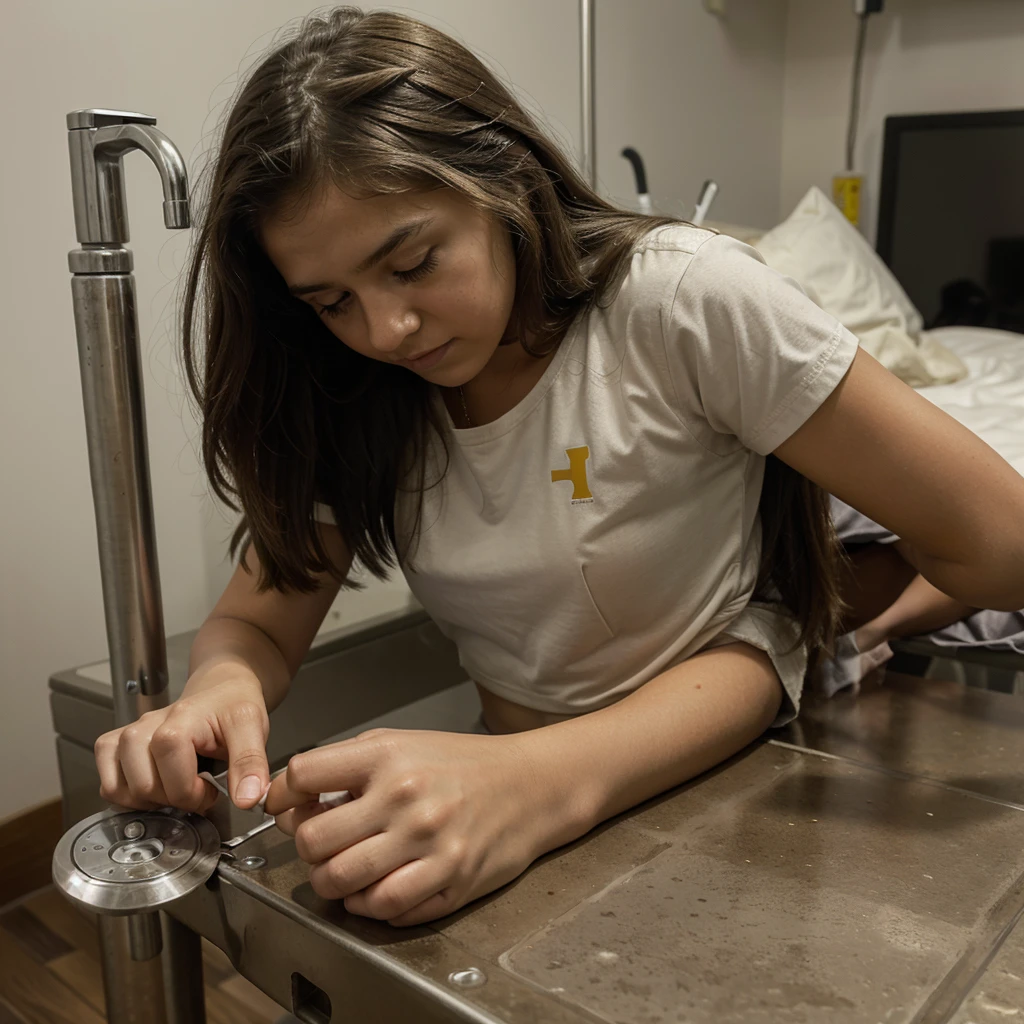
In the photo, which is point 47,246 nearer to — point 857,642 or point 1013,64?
point 857,642

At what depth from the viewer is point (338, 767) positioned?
0.57 m

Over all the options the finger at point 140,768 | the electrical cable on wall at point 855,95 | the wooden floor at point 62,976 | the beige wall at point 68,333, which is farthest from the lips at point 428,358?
the electrical cable on wall at point 855,95

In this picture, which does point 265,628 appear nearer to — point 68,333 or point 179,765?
point 179,765

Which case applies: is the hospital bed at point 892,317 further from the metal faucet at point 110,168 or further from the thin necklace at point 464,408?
the metal faucet at point 110,168

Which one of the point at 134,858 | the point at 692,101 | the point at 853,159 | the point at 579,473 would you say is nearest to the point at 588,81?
the point at 579,473

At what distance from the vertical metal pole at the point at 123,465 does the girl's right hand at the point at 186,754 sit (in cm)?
7

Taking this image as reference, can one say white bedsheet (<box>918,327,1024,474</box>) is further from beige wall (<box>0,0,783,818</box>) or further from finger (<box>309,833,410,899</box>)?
finger (<box>309,833,410,899</box>)

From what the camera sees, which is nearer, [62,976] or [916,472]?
[916,472]

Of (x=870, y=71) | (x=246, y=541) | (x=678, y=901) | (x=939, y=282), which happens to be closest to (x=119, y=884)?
(x=678, y=901)

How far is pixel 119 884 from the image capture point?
0.59m

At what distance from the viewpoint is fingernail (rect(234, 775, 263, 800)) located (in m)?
0.62

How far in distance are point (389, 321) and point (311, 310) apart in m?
0.17

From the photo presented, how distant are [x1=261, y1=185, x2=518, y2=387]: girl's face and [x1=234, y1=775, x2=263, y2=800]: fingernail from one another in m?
0.31

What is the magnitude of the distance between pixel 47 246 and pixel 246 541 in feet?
2.22
